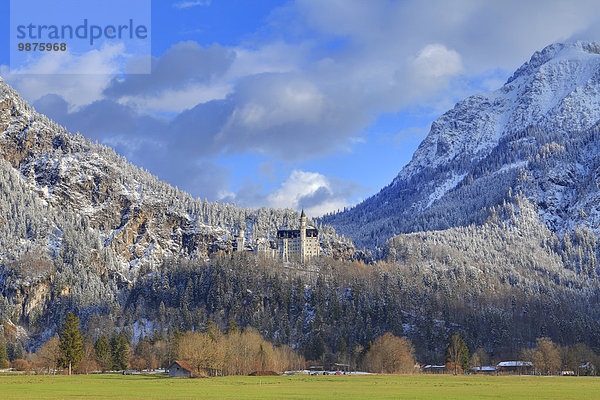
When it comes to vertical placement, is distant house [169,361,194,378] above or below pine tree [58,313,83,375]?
below

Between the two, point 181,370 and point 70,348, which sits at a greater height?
point 70,348

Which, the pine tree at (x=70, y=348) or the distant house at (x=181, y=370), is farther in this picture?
the pine tree at (x=70, y=348)

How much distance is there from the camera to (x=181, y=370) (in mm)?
167375

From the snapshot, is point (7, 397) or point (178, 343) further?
point (178, 343)

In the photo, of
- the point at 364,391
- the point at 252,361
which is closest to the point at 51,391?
the point at 364,391

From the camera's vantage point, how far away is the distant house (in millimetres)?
166500

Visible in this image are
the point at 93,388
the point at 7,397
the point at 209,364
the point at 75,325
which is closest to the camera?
the point at 7,397

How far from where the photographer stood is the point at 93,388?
114 m

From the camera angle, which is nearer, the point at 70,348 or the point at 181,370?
the point at 181,370

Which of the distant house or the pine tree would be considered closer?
the distant house

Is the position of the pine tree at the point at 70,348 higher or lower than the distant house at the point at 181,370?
higher

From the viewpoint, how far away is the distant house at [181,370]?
166 metres

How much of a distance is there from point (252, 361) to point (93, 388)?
276ft

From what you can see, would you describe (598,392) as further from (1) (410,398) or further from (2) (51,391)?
(2) (51,391)
